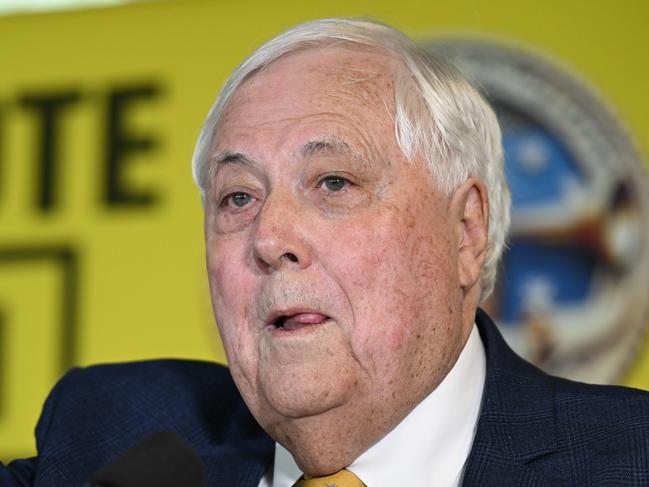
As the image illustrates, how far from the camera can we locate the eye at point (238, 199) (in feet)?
5.54

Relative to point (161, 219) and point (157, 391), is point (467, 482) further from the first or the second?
point (161, 219)

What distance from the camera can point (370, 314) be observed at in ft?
5.13

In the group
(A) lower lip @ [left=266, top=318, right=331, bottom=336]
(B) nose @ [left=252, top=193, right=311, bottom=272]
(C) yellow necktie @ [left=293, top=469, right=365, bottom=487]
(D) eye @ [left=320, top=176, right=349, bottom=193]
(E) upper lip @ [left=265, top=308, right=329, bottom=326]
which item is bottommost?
(C) yellow necktie @ [left=293, top=469, right=365, bottom=487]

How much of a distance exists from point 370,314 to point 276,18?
1479mm

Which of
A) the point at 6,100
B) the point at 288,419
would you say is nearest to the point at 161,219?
the point at 6,100

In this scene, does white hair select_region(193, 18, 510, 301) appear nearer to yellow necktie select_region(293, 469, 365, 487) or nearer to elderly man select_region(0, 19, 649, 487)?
elderly man select_region(0, 19, 649, 487)

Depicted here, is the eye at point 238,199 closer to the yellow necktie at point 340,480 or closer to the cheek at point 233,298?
the cheek at point 233,298

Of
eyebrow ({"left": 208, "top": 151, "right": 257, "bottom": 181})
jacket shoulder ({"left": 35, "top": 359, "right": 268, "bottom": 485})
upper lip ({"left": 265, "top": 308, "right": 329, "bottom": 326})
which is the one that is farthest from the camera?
jacket shoulder ({"left": 35, "top": 359, "right": 268, "bottom": 485})

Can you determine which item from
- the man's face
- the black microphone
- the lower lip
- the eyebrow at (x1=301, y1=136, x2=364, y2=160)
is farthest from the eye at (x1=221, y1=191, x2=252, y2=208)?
the black microphone

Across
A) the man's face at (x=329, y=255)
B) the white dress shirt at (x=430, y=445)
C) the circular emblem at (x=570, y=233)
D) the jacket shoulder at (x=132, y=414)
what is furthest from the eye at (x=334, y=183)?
the circular emblem at (x=570, y=233)

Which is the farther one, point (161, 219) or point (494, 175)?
point (161, 219)

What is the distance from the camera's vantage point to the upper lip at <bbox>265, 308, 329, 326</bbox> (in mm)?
1545

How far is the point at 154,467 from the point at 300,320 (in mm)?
444

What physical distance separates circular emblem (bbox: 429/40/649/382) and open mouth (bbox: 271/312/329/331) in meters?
1.02
